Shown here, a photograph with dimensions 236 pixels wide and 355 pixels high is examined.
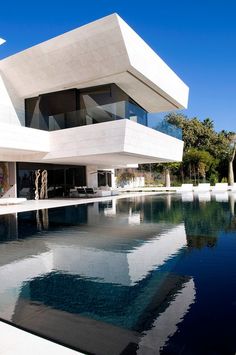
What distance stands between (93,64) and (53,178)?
408 inches

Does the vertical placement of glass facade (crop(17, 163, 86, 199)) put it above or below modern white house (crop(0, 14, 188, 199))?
below

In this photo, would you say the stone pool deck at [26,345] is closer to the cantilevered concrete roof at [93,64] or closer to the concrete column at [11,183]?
the cantilevered concrete roof at [93,64]

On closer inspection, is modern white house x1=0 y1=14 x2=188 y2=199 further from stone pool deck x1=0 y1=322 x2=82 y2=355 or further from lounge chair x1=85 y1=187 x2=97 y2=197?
stone pool deck x1=0 y1=322 x2=82 y2=355

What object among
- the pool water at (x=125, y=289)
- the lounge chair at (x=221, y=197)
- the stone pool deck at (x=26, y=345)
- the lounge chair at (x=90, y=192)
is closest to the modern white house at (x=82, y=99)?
the lounge chair at (x=90, y=192)

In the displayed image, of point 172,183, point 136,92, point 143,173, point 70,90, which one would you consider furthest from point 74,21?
point 143,173

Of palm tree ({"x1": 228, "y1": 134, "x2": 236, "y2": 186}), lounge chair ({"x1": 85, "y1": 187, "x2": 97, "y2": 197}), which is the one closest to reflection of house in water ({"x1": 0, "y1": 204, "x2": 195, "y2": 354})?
lounge chair ({"x1": 85, "y1": 187, "x2": 97, "y2": 197})

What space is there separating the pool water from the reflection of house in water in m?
0.01

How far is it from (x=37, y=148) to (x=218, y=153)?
1201 inches

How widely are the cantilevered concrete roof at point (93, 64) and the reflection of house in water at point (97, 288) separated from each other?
431 inches

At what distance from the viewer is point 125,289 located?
4.25m

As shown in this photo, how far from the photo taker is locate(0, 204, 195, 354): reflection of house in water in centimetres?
309

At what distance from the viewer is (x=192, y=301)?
147 inches

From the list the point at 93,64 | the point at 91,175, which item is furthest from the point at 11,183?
the point at 93,64

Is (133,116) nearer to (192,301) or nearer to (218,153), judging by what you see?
(192,301)
